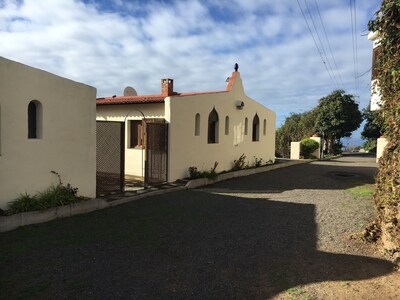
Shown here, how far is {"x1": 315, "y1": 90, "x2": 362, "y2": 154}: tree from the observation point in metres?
31.1

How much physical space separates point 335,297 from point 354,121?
31414mm

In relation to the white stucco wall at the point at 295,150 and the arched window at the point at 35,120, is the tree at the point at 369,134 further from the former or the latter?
the arched window at the point at 35,120

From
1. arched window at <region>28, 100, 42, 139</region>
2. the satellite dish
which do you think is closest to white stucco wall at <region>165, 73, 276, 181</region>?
the satellite dish

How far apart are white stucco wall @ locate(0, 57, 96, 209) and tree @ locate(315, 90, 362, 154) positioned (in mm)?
27588

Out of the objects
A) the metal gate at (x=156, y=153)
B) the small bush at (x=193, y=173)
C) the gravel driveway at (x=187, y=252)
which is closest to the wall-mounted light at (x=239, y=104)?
the small bush at (x=193, y=173)

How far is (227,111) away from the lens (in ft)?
49.8

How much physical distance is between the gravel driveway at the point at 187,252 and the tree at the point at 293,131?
21161 millimetres

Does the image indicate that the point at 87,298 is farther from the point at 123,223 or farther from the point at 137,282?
the point at 123,223

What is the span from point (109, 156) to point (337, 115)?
88.7 feet

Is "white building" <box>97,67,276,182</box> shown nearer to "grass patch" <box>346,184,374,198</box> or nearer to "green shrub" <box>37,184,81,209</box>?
"green shrub" <box>37,184,81,209</box>

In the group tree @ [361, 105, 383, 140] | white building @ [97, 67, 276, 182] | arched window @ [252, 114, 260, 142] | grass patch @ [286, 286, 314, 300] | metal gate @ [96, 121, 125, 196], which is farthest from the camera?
tree @ [361, 105, 383, 140]

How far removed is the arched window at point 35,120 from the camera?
6961 millimetres

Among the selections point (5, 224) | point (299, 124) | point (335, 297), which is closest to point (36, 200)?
point (5, 224)

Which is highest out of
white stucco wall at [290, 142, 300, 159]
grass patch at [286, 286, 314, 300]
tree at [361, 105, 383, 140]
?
tree at [361, 105, 383, 140]
